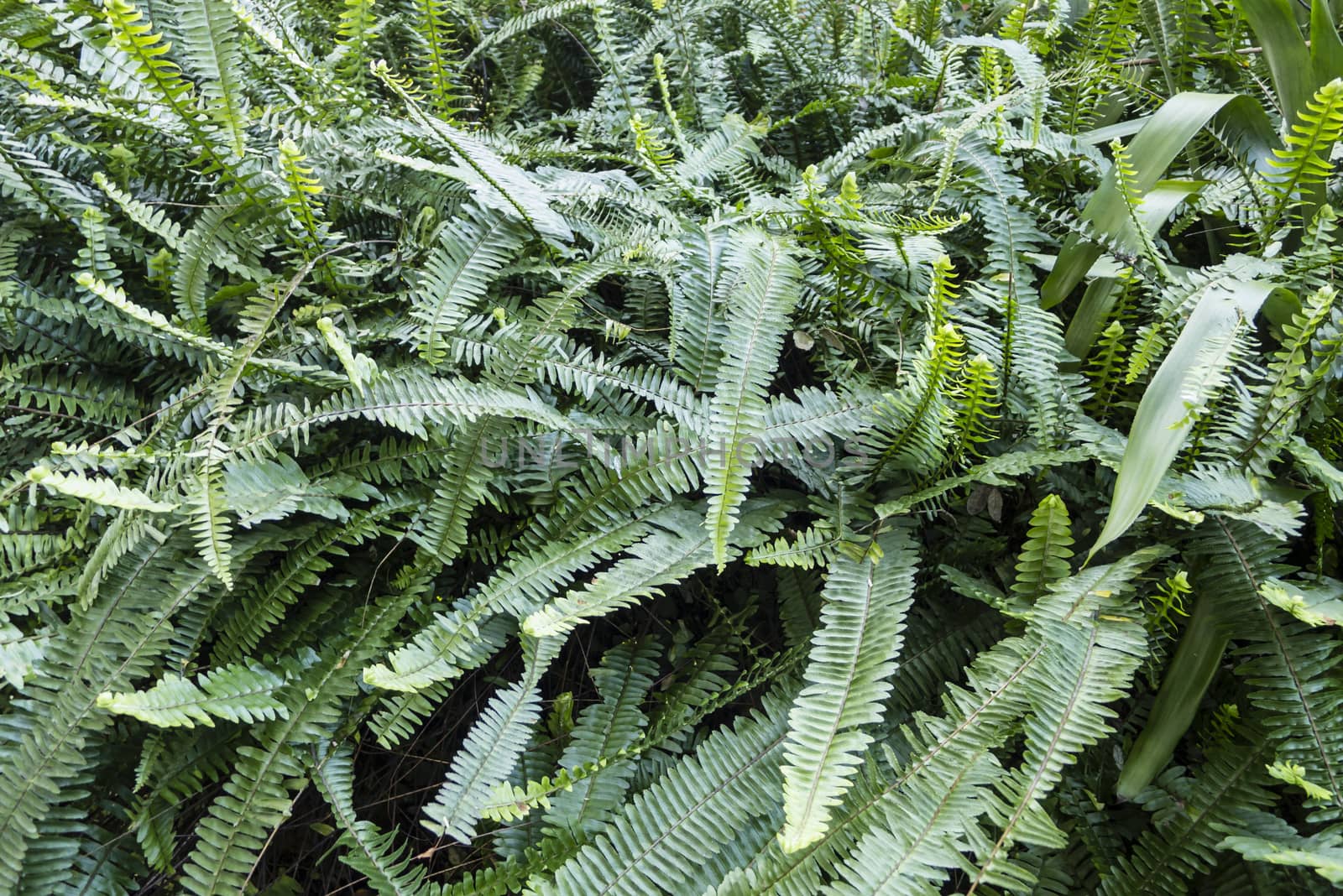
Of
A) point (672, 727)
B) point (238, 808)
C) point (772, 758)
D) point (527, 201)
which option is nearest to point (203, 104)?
point (527, 201)

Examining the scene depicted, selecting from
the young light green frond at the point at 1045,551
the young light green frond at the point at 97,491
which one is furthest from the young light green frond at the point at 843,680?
the young light green frond at the point at 97,491

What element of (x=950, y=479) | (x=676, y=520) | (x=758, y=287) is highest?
(x=758, y=287)

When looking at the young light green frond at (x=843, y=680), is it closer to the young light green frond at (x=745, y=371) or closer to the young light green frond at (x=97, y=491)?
the young light green frond at (x=745, y=371)

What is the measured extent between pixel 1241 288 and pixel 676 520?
0.89 meters

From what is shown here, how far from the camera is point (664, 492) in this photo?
117cm

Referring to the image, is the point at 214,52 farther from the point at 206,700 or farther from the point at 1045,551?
the point at 1045,551

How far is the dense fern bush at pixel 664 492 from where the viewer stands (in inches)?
38.9

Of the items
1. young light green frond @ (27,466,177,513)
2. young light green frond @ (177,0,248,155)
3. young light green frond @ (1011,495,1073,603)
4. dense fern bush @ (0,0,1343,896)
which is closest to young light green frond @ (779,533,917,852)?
dense fern bush @ (0,0,1343,896)

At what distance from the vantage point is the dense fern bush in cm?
99

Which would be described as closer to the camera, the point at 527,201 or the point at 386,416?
the point at 386,416

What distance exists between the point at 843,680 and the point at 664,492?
1.23 feet

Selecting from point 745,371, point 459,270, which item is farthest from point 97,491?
point 745,371

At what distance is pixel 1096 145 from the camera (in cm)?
158

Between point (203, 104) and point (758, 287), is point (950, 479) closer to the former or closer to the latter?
point (758, 287)
